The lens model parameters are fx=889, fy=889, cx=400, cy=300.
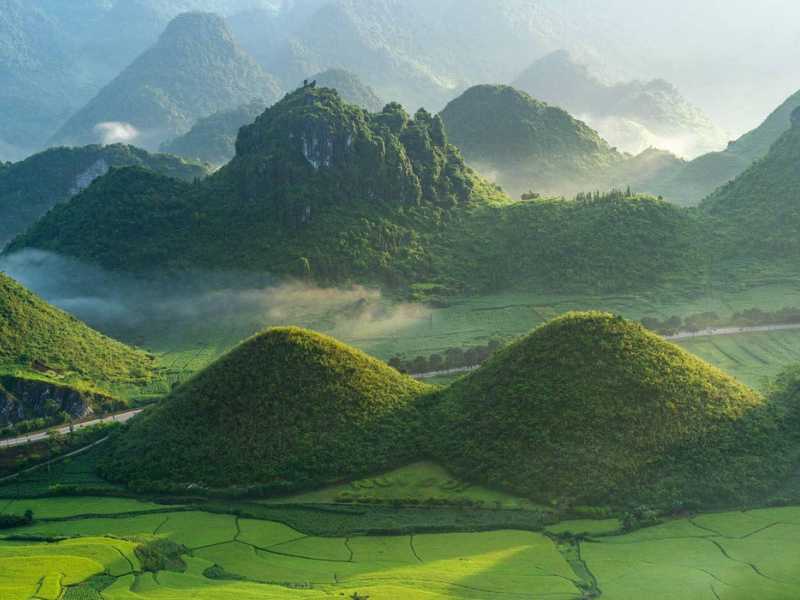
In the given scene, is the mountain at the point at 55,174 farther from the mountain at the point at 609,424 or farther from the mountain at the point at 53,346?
the mountain at the point at 609,424

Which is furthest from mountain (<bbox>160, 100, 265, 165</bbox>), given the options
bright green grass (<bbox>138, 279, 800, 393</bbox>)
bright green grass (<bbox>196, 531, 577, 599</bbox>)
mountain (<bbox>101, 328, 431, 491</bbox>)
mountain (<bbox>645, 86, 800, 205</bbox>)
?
bright green grass (<bbox>196, 531, 577, 599</bbox>)

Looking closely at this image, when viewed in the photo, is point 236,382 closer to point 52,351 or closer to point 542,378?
point 542,378

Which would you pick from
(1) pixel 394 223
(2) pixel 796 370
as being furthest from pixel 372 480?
(1) pixel 394 223

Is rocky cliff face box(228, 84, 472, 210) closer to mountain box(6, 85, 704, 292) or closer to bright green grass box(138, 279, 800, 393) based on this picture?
mountain box(6, 85, 704, 292)

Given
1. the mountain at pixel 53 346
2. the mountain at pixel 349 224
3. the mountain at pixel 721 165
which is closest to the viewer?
the mountain at pixel 53 346

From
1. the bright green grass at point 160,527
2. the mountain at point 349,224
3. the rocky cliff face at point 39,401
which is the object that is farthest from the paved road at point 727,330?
the rocky cliff face at point 39,401

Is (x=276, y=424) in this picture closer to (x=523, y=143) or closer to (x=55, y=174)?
(x=523, y=143)

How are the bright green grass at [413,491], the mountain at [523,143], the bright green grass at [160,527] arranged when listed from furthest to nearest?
1. the mountain at [523,143]
2. the bright green grass at [413,491]
3. the bright green grass at [160,527]
